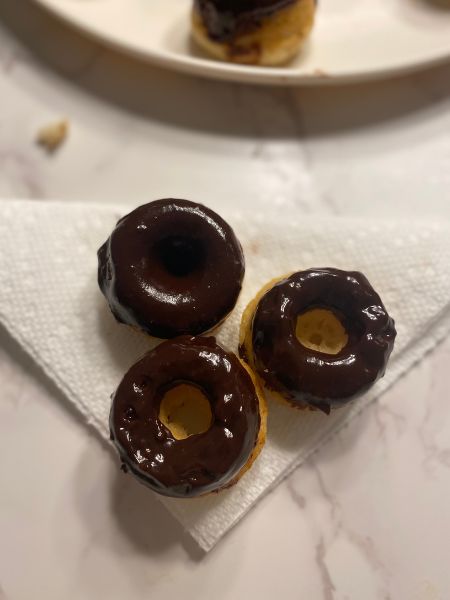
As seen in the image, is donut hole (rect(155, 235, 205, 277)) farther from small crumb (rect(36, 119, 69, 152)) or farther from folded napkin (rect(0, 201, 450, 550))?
small crumb (rect(36, 119, 69, 152))

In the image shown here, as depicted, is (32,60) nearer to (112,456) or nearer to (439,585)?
(112,456)

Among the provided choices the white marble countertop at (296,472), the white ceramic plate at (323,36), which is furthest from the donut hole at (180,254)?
the white ceramic plate at (323,36)

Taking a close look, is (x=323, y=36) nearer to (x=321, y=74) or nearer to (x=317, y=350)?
(x=321, y=74)

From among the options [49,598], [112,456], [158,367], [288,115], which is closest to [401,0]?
[288,115]

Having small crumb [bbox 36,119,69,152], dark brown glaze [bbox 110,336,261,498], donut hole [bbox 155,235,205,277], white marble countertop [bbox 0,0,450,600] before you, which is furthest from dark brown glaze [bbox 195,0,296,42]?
dark brown glaze [bbox 110,336,261,498]

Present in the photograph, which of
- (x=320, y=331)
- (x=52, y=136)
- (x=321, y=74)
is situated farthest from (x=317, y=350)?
(x=52, y=136)

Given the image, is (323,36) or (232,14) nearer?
(232,14)
